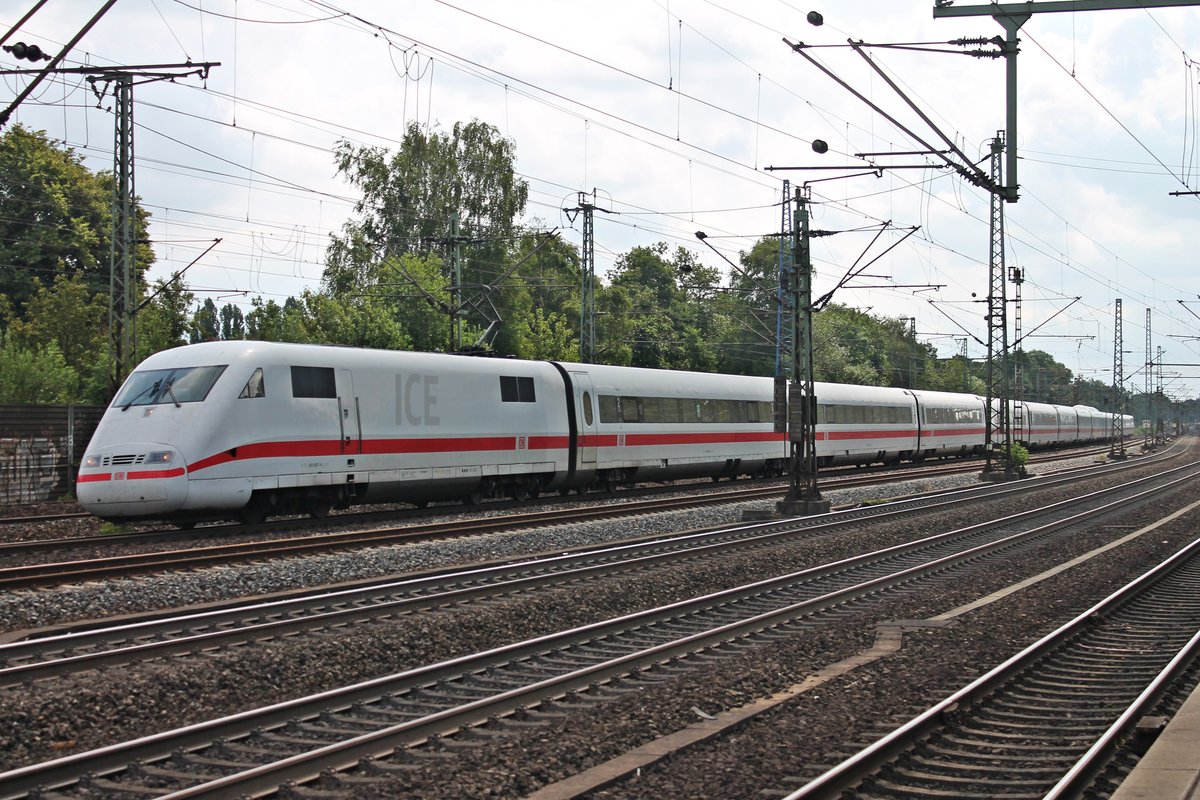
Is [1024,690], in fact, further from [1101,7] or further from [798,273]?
[798,273]

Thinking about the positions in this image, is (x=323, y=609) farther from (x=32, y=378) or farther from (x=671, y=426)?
(x=32, y=378)

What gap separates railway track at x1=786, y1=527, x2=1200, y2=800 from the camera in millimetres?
6879

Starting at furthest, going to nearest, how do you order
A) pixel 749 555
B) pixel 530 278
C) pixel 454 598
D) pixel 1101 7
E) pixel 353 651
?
1. pixel 530 278
2. pixel 749 555
3. pixel 454 598
4. pixel 1101 7
5. pixel 353 651

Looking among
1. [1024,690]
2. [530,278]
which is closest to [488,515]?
[1024,690]

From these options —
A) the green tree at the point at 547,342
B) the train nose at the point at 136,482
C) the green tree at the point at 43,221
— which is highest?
the green tree at the point at 43,221

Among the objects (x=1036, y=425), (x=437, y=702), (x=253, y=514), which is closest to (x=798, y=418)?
(x=253, y=514)

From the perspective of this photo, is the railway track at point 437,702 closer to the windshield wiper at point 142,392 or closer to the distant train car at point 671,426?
the windshield wiper at point 142,392

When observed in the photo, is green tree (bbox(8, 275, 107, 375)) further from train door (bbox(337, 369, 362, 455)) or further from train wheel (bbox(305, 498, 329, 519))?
train door (bbox(337, 369, 362, 455))

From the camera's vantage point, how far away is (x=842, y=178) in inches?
1024

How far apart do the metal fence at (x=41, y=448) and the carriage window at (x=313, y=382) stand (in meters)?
10.4

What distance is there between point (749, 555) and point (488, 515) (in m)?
6.87

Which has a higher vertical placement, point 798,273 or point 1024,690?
point 798,273

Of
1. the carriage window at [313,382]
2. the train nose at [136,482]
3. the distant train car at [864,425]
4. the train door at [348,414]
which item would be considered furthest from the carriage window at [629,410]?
the train nose at [136,482]

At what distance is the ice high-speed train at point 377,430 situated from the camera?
Result: 18.0 m
